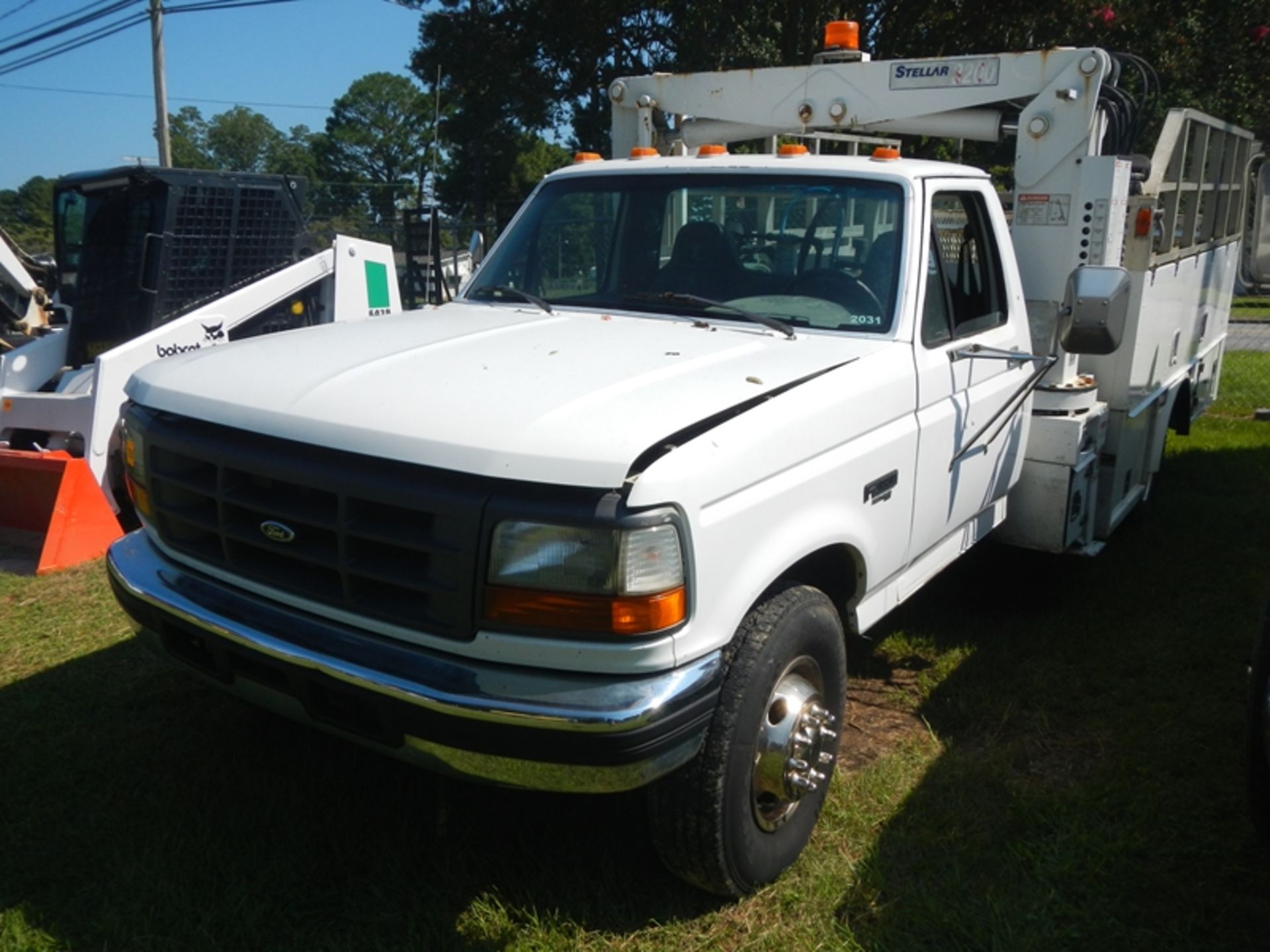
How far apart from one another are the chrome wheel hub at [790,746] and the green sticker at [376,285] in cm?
619

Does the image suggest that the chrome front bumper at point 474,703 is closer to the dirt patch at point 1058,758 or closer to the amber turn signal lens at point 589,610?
the amber turn signal lens at point 589,610

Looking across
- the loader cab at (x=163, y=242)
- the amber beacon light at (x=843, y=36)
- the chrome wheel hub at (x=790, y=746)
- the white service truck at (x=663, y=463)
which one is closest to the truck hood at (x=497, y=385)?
the white service truck at (x=663, y=463)

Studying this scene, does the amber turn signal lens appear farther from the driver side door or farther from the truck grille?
the driver side door

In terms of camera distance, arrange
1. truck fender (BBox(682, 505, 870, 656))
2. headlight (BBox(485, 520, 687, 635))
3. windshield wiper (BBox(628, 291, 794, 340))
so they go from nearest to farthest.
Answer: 1. headlight (BBox(485, 520, 687, 635))
2. truck fender (BBox(682, 505, 870, 656))
3. windshield wiper (BBox(628, 291, 794, 340))

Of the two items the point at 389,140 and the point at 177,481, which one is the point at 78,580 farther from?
the point at 389,140

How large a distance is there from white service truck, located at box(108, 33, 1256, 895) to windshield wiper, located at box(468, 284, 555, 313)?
16 mm

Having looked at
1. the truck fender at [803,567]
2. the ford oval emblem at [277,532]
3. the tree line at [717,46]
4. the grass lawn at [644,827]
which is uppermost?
the tree line at [717,46]

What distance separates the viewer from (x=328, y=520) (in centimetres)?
268

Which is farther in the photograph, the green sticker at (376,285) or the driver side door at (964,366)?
the green sticker at (376,285)

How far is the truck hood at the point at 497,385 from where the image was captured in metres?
2.50

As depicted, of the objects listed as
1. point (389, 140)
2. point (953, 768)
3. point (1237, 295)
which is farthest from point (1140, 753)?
Result: point (389, 140)

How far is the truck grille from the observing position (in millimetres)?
2535

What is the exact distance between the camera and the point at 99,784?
11.9ft

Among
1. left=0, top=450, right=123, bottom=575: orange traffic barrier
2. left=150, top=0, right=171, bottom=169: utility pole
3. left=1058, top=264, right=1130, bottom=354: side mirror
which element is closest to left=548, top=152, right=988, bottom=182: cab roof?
left=1058, top=264, right=1130, bottom=354: side mirror
